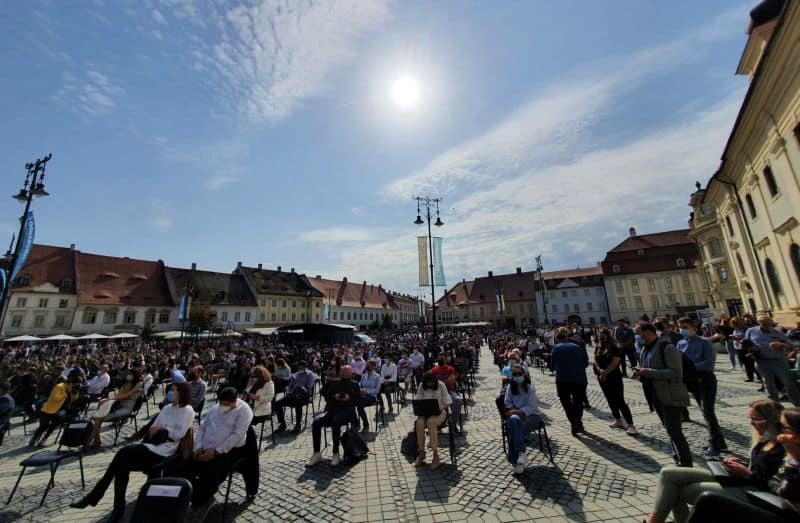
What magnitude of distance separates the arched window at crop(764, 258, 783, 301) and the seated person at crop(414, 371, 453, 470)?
2223 centimetres

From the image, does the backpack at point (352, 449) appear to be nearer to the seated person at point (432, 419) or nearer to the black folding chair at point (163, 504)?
the seated person at point (432, 419)

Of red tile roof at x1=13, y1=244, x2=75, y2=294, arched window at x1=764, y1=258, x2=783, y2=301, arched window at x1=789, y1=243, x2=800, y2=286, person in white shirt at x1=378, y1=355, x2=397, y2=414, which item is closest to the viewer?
person in white shirt at x1=378, y1=355, x2=397, y2=414

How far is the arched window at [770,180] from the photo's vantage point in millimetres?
15805

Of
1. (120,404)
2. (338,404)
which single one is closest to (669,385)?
(338,404)

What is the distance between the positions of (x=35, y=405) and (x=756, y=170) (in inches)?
1246

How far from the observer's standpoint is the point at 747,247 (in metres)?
20.5

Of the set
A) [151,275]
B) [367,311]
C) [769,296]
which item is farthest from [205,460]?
[367,311]

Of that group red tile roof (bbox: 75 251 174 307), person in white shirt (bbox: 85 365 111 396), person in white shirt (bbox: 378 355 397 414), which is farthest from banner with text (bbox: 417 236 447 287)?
red tile roof (bbox: 75 251 174 307)

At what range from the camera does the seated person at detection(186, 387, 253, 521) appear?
14.2 ft

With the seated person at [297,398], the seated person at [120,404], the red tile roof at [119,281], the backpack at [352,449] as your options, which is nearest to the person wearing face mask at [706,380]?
the backpack at [352,449]

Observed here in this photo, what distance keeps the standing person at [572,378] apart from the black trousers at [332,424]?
4.37 metres

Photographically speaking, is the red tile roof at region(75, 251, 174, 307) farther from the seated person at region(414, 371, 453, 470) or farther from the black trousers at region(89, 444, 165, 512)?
the seated person at region(414, 371, 453, 470)

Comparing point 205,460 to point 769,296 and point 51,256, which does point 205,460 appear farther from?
point 51,256

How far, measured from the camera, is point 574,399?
6906 mm
